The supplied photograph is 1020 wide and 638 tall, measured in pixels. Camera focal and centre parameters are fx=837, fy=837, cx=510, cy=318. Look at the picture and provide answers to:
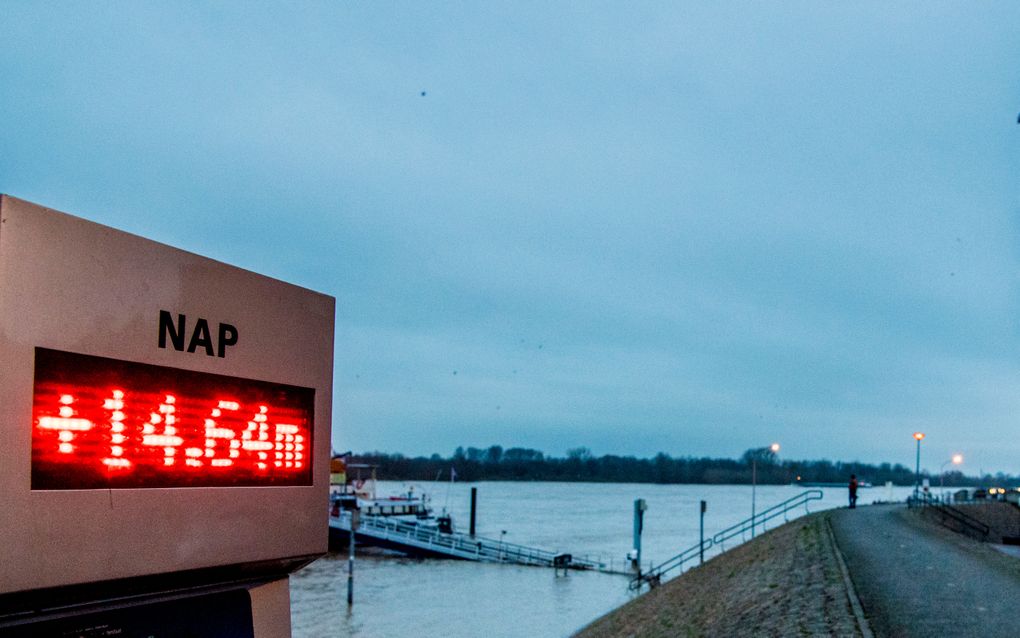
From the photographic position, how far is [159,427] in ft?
10.6

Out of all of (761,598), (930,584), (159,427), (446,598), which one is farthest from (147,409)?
(446,598)

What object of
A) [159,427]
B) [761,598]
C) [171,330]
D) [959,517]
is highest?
[171,330]

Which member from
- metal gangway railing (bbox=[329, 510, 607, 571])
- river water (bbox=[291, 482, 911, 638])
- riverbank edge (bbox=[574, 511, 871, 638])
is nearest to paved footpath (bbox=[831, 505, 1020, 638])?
riverbank edge (bbox=[574, 511, 871, 638])

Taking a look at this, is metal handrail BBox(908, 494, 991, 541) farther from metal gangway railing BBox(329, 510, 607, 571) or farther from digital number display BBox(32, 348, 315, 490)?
digital number display BBox(32, 348, 315, 490)

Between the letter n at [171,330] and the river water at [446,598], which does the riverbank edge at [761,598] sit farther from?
the letter n at [171,330]

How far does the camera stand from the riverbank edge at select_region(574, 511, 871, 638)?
42.8 ft

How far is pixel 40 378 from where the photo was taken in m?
2.75

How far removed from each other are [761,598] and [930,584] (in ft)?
10.1

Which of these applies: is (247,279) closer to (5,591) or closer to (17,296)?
(17,296)

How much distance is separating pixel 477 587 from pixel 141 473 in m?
35.3

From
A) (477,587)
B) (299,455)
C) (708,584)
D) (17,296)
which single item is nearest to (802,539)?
(708,584)

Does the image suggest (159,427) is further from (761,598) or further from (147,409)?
(761,598)

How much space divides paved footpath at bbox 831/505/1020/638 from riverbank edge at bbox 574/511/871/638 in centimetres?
43

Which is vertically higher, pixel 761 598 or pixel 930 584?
pixel 930 584
